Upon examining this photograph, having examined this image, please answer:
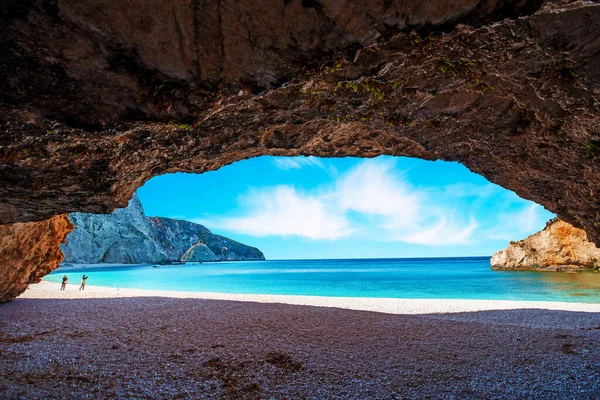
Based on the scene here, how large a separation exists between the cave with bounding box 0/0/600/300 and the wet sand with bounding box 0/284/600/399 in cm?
361

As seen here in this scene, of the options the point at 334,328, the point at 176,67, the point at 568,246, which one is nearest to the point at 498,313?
the point at 334,328

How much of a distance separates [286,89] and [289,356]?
587 cm

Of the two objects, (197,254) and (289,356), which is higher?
(197,254)

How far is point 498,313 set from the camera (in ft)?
43.5

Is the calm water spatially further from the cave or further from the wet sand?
the cave

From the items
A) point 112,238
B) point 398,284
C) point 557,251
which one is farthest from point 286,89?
point 112,238

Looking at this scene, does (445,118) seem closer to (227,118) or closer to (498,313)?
(227,118)

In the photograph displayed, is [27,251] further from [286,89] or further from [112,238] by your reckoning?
[112,238]

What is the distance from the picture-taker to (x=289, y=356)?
7086 millimetres

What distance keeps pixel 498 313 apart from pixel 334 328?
840cm

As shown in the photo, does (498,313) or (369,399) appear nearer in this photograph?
(369,399)

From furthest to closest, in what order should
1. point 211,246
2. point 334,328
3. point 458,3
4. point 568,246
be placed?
point 211,246 < point 568,246 < point 334,328 < point 458,3

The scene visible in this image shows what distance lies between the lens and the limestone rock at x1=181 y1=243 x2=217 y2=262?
149 metres

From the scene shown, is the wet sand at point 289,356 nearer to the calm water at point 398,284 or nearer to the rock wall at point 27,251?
the rock wall at point 27,251
